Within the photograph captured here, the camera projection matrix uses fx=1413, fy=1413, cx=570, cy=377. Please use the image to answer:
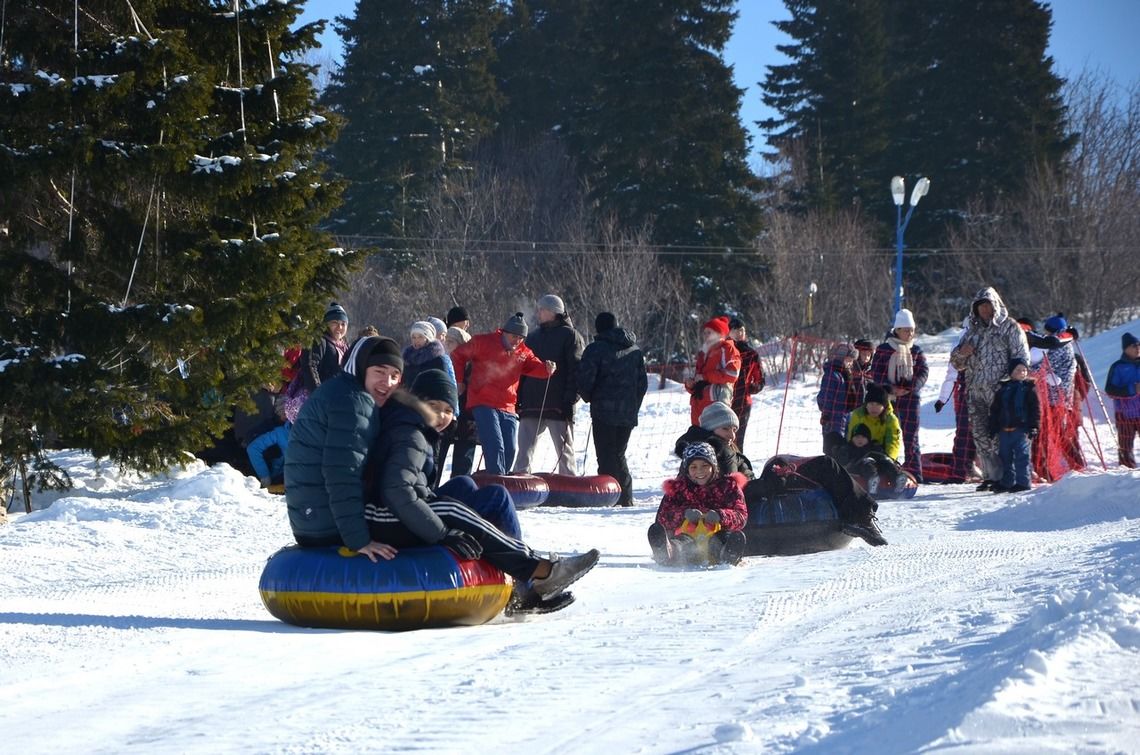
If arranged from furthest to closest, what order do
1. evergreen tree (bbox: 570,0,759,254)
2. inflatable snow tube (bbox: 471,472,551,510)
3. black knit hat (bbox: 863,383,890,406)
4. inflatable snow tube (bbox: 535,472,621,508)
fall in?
evergreen tree (bbox: 570,0,759,254) < black knit hat (bbox: 863,383,890,406) < inflatable snow tube (bbox: 535,472,621,508) < inflatable snow tube (bbox: 471,472,551,510)

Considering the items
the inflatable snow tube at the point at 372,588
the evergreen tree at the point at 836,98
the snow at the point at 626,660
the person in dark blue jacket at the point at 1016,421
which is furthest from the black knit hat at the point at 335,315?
the evergreen tree at the point at 836,98

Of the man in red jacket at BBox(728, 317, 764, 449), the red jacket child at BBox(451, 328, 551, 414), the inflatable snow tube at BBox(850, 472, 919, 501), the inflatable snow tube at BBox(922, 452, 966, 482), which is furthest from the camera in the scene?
the inflatable snow tube at BBox(922, 452, 966, 482)

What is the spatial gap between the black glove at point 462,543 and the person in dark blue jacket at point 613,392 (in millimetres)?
7034

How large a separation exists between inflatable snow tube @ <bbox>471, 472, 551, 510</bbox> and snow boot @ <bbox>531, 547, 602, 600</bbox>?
5417mm

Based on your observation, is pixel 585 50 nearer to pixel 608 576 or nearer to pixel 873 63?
pixel 873 63

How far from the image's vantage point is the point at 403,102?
159 feet

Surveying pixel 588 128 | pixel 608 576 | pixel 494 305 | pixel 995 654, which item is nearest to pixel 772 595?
pixel 608 576

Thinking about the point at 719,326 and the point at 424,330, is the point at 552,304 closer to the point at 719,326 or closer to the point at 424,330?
the point at 719,326

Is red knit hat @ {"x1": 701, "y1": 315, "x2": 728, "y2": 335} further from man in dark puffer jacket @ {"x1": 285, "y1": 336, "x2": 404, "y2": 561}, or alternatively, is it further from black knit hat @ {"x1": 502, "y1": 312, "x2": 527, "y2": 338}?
man in dark puffer jacket @ {"x1": 285, "y1": 336, "x2": 404, "y2": 561}

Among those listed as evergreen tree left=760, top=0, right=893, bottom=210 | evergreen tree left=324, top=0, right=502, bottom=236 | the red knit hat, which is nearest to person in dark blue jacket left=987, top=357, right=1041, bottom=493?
the red knit hat

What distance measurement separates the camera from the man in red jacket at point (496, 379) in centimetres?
1331

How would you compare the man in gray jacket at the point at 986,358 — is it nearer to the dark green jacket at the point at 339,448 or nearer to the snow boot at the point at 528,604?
the snow boot at the point at 528,604

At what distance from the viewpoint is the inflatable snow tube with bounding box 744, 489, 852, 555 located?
33.1 ft

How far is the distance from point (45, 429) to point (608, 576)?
5181 mm
